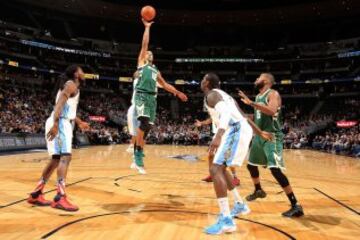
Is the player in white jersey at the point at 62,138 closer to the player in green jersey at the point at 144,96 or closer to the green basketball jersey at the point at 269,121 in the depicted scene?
the player in green jersey at the point at 144,96

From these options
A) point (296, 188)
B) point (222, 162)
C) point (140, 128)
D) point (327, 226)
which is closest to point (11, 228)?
point (222, 162)

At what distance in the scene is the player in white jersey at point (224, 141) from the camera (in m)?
4.40

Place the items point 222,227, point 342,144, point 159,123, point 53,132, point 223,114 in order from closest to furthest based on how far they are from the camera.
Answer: point 222,227 → point 223,114 → point 53,132 → point 342,144 → point 159,123

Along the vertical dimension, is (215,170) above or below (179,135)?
above

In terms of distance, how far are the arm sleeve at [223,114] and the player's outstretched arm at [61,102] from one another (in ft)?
7.17

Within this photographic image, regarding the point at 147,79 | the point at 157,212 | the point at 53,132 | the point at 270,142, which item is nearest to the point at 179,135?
the point at 147,79

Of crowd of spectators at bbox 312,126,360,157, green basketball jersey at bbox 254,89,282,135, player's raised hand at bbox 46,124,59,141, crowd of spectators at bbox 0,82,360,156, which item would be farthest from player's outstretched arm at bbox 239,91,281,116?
crowd of spectators at bbox 312,126,360,157

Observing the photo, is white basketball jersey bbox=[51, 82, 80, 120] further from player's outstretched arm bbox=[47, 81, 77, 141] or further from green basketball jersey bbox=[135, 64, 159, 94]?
green basketball jersey bbox=[135, 64, 159, 94]

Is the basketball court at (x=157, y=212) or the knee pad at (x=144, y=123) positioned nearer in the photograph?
the basketball court at (x=157, y=212)

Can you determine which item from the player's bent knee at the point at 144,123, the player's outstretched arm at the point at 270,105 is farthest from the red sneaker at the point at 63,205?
the player's outstretched arm at the point at 270,105

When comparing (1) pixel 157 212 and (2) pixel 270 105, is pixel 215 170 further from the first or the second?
(2) pixel 270 105

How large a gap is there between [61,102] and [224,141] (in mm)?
2338

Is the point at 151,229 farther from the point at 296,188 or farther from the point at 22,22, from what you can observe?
the point at 22,22

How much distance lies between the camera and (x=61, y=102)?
17.2 feet
